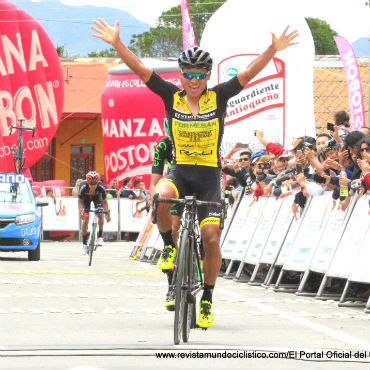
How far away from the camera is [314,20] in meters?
94.6

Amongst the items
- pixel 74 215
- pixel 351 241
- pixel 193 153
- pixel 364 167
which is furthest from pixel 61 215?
pixel 193 153

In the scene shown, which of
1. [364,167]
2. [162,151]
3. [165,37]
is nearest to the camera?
[162,151]

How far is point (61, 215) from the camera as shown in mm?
37156

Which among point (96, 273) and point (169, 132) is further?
point (96, 273)

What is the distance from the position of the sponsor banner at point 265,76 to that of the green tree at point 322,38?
64652mm

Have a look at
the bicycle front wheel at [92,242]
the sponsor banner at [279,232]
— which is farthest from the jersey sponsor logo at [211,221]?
the bicycle front wheel at [92,242]

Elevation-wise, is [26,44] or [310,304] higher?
[26,44]

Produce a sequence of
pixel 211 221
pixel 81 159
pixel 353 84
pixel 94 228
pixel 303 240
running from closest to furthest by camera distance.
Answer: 1. pixel 211 221
2. pixel 303 240
3. pixel 94 228
4. pixel 353 84
5. pixel 81 159

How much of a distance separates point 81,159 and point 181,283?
48.8 meters

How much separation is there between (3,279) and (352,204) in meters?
5.56

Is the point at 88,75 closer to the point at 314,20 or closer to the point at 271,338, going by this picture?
the point at 314,20

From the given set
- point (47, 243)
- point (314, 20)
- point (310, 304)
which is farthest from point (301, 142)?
point (314, 20)

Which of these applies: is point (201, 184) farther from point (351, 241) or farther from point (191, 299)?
point (351, 241)

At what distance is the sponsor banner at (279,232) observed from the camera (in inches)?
651
